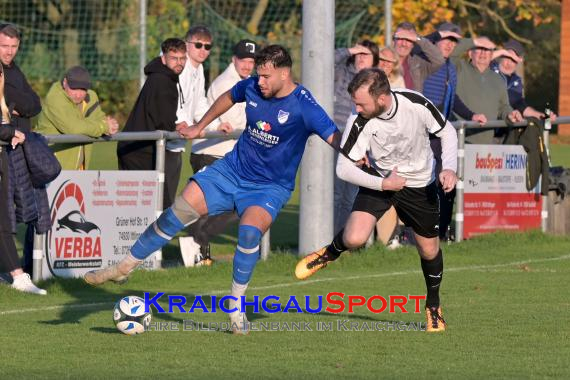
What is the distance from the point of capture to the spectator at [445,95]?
598 inches

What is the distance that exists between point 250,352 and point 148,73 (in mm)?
5341

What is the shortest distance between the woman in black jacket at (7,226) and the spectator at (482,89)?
19.9 feet

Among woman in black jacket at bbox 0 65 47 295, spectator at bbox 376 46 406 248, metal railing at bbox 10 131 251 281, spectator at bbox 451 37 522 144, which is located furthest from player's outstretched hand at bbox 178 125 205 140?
spectator at bbox 451 37 522 144

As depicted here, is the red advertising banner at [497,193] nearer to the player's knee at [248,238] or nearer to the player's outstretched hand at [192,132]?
the player's outstretched hand at [192,132]

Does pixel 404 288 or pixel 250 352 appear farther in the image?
pixel 404 288

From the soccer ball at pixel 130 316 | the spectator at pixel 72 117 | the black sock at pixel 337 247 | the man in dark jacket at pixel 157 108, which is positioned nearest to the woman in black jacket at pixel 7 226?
the spectator at pixel 72 117

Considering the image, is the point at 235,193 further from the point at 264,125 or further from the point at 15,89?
the point at 15,89

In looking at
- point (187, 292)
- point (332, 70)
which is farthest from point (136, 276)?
point (332, 70)

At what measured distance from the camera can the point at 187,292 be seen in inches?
484

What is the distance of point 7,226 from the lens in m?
11.7

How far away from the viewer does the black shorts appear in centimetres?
1001

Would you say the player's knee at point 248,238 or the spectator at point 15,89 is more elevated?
the spectator at point 15,89

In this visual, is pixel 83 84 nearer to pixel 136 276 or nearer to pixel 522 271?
pixel 136 276

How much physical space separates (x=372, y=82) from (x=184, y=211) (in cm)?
157
